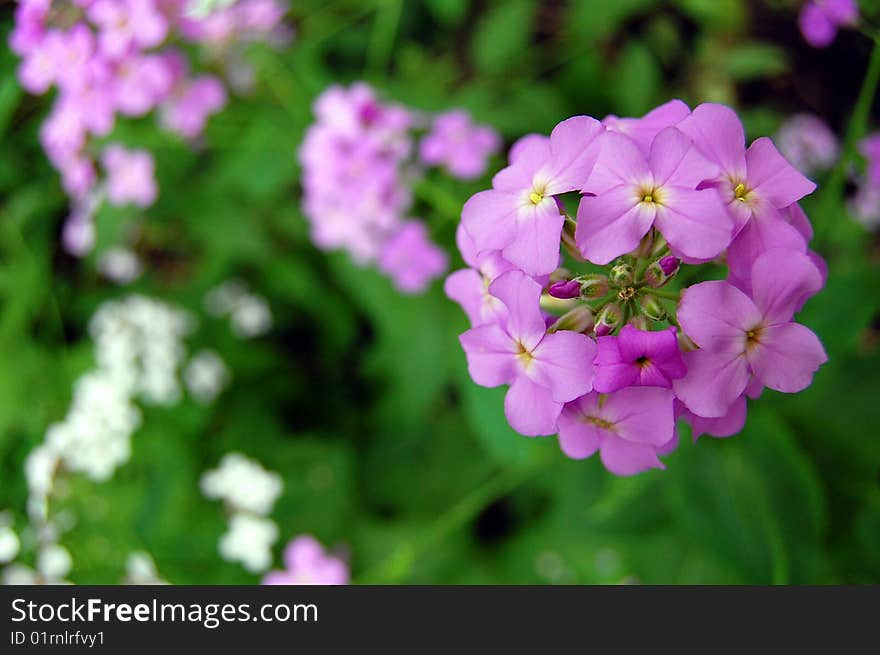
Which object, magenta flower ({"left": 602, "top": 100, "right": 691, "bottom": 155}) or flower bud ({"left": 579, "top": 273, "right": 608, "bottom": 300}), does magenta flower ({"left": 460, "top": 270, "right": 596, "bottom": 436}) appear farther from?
magenta flower ({"left": 602, "top": 100, "right": 691, "bottom": 155})

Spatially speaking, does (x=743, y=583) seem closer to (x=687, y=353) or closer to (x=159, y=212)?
(x=687, y=353)

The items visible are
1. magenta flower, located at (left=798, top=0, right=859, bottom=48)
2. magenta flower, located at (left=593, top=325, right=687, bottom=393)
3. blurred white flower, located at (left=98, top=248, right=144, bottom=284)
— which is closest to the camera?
magenta flower, located at (left=593, top=325, right=687, bottom=393)

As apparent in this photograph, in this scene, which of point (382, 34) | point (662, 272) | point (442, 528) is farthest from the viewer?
point (382, 34)

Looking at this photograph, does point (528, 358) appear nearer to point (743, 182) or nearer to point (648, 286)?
point (648, 286)

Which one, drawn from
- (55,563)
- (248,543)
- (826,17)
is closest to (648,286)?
(826,17)

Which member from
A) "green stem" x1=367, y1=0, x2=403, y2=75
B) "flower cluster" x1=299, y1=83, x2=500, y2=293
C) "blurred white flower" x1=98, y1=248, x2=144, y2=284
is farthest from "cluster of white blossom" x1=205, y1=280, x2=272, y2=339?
"green stem" x1=367, y1=0, x2=403, y2=75
